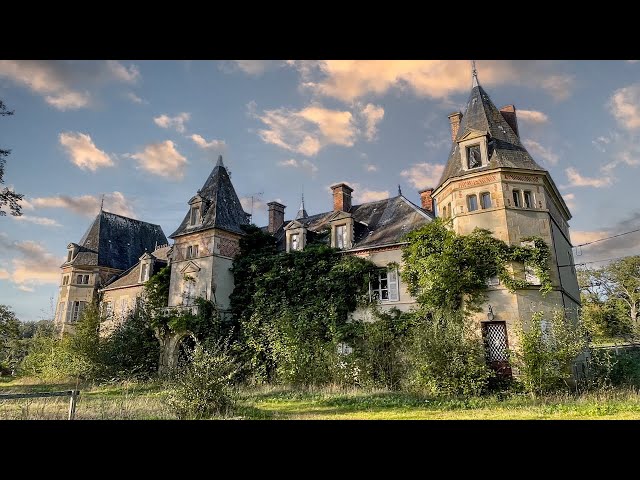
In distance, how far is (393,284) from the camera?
624 inches

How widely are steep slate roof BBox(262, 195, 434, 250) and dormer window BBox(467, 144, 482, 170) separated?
2.99m

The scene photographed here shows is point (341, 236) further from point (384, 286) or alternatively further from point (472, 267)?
point (472, 267)

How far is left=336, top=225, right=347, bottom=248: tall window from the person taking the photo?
17.9 meters

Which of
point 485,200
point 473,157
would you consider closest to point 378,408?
point 485,200

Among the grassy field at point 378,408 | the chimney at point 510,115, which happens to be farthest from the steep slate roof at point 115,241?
the chimney at point 510,115

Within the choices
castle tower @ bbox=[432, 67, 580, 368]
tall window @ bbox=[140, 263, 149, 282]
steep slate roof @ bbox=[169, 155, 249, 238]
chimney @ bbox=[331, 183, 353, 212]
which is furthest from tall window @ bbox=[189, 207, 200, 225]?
castle tower @ bbox=[432, 67, 580, 368]

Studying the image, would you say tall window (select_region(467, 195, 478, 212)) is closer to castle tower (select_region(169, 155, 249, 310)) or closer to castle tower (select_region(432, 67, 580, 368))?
castle tower (select_region(432, 67, 580, 368))

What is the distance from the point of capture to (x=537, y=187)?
14133mm

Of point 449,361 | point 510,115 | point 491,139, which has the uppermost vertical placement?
point 510,115

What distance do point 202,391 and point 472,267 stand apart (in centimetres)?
892

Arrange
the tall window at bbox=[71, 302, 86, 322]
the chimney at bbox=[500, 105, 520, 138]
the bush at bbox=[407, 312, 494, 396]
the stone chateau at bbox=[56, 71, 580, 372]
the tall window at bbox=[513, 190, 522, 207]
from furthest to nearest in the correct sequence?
the tall window at bbox=[71, 302, 86, 322]
the chimney at bbox=[500, 105, 520, 138]
the tall window at bbox=[513, 190, 522, 207]
the stone chateau at bbox=[56, 71, 580, 372]
the bush at bbox=[407, 312, 494, 396]
